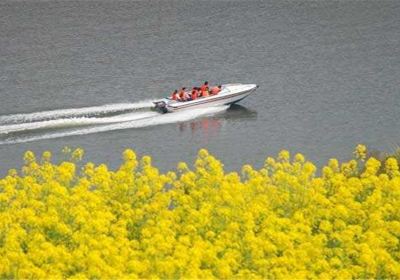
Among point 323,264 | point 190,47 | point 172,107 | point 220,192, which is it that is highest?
point 190,47

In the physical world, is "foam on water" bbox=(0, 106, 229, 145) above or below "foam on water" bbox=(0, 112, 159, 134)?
below

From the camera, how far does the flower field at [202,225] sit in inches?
1213

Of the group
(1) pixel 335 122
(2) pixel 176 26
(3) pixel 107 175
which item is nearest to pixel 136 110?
(1) pixel 335 122

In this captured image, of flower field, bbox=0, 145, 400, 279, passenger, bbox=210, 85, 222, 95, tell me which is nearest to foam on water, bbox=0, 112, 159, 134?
passenger, bbox=210, 85, 222, 95

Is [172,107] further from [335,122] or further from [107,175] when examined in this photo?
[107,175]

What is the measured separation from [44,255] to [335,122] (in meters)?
29.0

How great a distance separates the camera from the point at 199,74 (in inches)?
2559

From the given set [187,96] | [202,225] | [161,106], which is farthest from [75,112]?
[202,225]

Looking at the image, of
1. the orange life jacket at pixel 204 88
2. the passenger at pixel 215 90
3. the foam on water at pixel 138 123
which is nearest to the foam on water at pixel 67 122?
the foam on water at pixel 138 123

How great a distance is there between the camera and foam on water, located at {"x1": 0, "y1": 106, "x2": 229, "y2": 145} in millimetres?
54312

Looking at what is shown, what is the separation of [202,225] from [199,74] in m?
32.1

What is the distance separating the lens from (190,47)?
69.5 meters

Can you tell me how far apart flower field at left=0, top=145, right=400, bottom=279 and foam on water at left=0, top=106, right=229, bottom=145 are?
15.1 meters

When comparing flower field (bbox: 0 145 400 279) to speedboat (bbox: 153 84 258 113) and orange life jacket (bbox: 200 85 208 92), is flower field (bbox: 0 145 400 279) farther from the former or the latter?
orange life jacket (bbox: 200 85 208 92)
